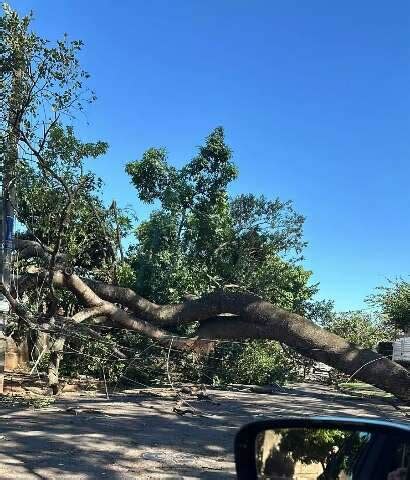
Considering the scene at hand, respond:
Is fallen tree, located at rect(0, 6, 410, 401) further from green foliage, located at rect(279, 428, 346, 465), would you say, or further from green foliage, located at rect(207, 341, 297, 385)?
green foliage, located at rect(279, 428, 346, 465)

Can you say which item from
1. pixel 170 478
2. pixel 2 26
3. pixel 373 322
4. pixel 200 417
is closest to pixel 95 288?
pixel 200 417

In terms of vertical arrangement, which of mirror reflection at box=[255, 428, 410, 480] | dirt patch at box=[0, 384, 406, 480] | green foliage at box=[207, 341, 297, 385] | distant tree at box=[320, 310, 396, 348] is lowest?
dirt patch at box=[0, 384, 406, 480]

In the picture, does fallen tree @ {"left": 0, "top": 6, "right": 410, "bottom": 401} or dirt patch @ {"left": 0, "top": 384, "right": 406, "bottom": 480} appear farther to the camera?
fallen tree @ {"left": 0, "top": 6, "right": 410, "bottom": 401}

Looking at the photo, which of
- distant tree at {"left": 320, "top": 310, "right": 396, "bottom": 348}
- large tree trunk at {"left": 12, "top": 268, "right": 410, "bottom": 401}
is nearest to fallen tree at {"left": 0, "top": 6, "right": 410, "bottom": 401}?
large tree trunk at {"left": 12, "top": 268, "right": 410, "bottom": 401}

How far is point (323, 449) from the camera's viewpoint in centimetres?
259

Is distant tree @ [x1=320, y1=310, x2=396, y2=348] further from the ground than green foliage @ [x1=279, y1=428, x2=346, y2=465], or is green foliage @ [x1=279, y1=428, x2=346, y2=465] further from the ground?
distant tree @ [x1=320, y1=310, x2=396, y2=348]

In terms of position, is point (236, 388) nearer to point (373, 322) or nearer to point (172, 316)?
point (172, 316)

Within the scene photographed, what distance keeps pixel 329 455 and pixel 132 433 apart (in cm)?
666

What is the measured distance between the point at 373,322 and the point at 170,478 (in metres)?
40.3

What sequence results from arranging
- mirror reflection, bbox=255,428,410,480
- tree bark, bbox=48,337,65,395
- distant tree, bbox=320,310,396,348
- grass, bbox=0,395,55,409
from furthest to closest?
distant tree, bbox=320,310,396,348, tree bark, bbox=48,337,65,395, grass, bbox=0,395,55,409, mirror reflection, bbox=255,428,410,480

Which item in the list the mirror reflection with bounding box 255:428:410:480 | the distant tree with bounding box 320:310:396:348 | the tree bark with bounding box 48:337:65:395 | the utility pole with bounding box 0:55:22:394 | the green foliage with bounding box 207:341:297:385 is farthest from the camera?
the distant tree with bounding box 320:310:396:348

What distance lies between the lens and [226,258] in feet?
63.7

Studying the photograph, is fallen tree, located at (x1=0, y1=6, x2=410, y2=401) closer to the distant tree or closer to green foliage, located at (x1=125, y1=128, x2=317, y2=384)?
green foliage, located at (x1=125, y1=128, x2=317, y2=384)

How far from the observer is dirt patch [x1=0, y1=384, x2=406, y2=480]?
6625mm
